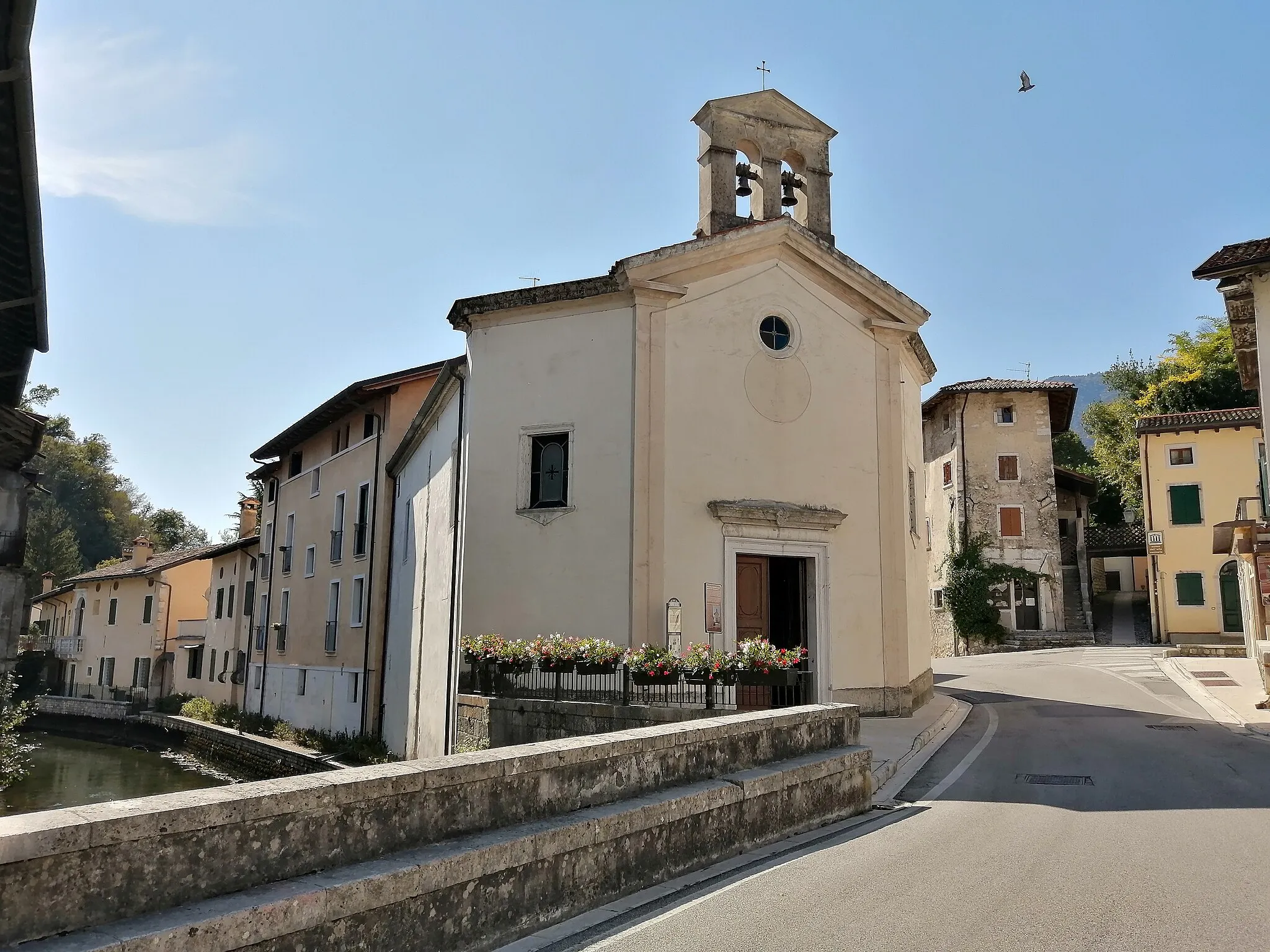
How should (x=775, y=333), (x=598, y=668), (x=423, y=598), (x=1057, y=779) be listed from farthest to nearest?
(x=423, y=598), (x=775, y=333), (x=598, y=668), (x=1057, y=779)

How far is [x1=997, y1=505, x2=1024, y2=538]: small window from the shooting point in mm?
37844

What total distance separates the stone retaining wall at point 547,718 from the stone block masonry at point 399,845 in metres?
4.21

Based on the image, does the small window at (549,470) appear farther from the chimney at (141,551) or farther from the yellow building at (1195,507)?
the chimney at (141,551)

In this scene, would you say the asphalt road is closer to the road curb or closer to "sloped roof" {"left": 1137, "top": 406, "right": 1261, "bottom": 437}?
the road curb

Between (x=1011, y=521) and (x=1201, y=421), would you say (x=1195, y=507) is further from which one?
(x=1011, y=521)

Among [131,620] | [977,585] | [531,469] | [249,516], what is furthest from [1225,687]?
[131,620]

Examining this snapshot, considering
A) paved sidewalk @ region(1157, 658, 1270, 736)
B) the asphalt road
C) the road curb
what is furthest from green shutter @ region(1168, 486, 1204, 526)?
the asphalt road

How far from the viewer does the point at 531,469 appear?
51.2ft

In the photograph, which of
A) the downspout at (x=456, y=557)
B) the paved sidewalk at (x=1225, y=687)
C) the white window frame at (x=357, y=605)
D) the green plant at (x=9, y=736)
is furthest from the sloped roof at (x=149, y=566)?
the paved sidewalk at (x=1225, y=687)

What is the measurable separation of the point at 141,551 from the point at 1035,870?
45.1m

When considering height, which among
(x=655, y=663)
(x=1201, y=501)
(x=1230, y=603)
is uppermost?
(x=1201, y=501)

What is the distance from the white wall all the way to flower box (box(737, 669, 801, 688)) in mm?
5492

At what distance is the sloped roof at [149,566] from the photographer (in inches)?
1594

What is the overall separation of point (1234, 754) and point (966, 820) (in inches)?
222
